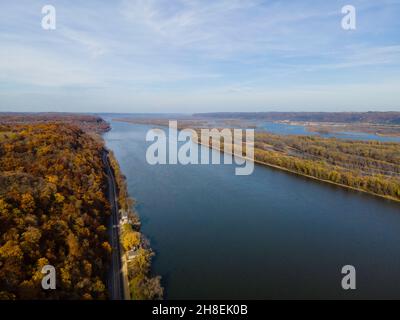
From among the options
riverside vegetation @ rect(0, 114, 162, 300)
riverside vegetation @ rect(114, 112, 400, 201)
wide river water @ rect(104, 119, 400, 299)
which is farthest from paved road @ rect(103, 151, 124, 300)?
riverside vegetation @ rect(114, 112, 400, 201)

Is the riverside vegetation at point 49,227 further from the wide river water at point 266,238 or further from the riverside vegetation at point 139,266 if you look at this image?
the wide river water at point 266,238

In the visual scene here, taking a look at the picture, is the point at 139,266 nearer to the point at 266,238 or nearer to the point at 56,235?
the point at 56,235

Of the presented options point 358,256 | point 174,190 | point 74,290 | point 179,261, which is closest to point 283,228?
point 358,256

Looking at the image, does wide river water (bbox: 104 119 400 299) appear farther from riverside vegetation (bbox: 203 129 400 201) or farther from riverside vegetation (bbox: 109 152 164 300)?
riverside vegetation (bbox: 203 129 400 201)

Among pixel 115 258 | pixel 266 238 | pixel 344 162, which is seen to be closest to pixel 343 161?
pixel 344 162

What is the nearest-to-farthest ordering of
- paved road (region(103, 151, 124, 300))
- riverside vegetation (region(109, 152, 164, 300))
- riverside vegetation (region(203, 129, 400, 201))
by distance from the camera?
riverside vegetation (region(109, 152, 164, 300)) < paved road (region(103, 151, 124, 300)) < riverside vegetation (region(203, 129, 400, 201))

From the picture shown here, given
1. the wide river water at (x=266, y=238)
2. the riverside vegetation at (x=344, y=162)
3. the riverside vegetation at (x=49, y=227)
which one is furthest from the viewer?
the riverside vegetation at (x=344, y=162)

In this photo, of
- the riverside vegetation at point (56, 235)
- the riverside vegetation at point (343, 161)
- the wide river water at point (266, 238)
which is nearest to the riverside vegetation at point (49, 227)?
the riverside vegetation at point (56, 235)

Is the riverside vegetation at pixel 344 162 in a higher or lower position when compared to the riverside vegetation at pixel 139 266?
higher
